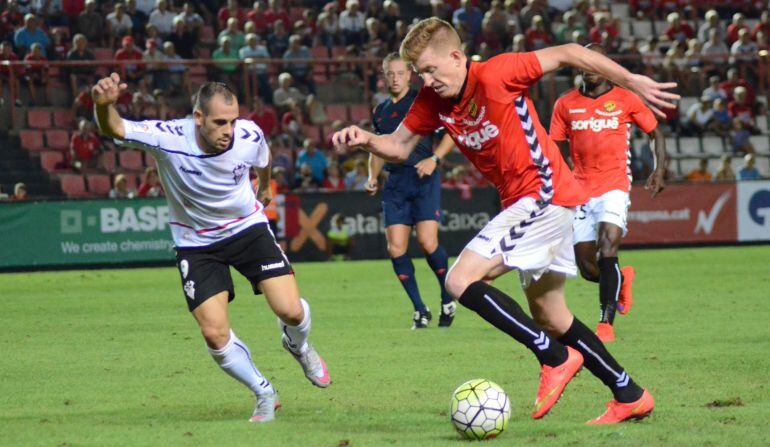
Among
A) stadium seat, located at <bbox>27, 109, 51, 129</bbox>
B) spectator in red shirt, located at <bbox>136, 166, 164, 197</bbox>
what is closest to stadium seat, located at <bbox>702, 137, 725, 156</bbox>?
spectator in red shirt, located at <bbox>136, 166, 164, 197</bbox>

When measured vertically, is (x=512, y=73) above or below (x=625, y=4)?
above

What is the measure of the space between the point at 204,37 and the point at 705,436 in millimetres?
20743

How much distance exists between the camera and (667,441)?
6.45 m

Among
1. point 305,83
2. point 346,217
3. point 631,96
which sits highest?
point 631,96

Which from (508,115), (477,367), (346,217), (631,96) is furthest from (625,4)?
(508,115)

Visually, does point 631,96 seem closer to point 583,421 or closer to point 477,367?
point 477,367

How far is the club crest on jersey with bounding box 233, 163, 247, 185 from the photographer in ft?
25.5

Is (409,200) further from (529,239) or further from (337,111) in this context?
(337,111)

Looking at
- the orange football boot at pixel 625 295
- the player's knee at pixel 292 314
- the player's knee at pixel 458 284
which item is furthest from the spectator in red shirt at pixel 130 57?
the player's knee at pixel 458 284

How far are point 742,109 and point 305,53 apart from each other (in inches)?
366

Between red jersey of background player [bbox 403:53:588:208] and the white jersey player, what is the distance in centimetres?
118

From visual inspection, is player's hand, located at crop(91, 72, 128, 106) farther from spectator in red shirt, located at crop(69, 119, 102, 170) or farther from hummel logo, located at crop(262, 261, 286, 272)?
spectator in red shirt, located at crop(69, 119, 102, 170)

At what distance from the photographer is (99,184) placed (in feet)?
74.4

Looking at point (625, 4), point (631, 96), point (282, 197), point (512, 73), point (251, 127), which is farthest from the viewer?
point (625, 4)
